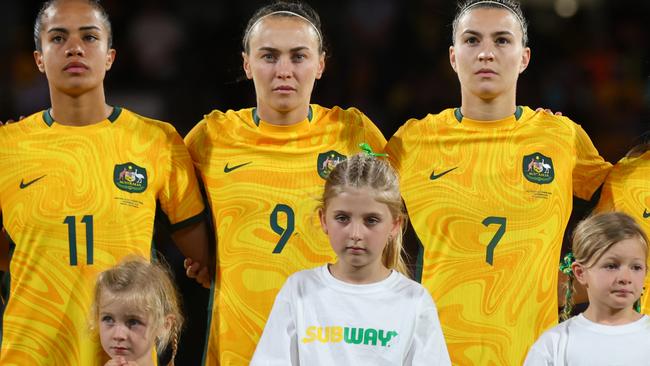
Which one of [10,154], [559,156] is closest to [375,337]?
[559,156]

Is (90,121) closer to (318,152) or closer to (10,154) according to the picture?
(10,154)

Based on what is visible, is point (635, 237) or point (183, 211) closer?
point (635, 237)

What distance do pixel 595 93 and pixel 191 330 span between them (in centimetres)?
398

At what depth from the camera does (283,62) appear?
15.8 feet

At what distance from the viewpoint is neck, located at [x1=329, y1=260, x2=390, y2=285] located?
404 centimetres

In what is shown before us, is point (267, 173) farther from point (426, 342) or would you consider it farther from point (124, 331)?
point (426, 342)

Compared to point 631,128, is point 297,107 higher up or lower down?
lower down

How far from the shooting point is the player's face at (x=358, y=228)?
3982mm

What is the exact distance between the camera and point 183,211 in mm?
4852

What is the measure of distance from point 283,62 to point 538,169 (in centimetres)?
112

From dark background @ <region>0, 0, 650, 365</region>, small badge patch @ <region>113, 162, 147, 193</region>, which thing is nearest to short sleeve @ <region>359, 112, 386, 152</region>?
small badge patch @ <region>113, 162, 147, 193</region>

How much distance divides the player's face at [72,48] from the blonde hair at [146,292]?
2.73 feet

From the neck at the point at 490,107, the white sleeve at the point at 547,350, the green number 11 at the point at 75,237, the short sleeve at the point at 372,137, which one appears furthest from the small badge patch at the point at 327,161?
the white sleeve at the point at 547,350

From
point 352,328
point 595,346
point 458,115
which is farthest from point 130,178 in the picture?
point 595,346
